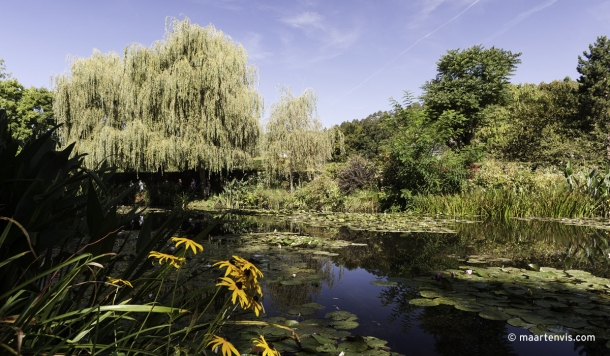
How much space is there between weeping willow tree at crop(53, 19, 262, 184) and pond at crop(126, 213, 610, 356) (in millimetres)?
7699

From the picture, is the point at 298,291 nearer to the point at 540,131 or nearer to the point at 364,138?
the point at 540,131

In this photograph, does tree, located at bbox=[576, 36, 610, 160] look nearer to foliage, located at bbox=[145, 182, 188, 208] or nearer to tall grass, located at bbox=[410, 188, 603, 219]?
tall grass, located at bbox=[410, 188, 603, 219]

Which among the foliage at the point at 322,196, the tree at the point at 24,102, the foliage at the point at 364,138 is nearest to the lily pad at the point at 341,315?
the foliage at the point at 322,196

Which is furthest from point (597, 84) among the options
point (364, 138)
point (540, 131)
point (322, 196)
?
point (322, 196)

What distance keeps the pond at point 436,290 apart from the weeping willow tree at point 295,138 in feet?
35.2

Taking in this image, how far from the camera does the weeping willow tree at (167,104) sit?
43.1ft

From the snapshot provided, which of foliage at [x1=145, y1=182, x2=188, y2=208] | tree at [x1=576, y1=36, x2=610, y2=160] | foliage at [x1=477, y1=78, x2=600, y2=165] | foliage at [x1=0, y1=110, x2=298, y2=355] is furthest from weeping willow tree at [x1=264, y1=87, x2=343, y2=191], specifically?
tree at [x1=576, y1=36, x2=610, y2=160]

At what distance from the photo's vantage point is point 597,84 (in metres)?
24.2

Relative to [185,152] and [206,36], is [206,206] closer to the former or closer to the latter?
[185,152]

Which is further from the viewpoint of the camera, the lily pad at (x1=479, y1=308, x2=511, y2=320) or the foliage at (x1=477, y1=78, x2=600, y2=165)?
the foliage at (x1=477, y1=78, x2=600, y2=165)

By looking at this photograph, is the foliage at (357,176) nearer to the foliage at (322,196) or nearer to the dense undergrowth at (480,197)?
the dense undergrowth at (480,197)

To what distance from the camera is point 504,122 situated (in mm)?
23156

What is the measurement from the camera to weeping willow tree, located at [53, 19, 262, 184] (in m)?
Answer: 13.1

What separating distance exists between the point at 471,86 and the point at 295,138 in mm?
11763
